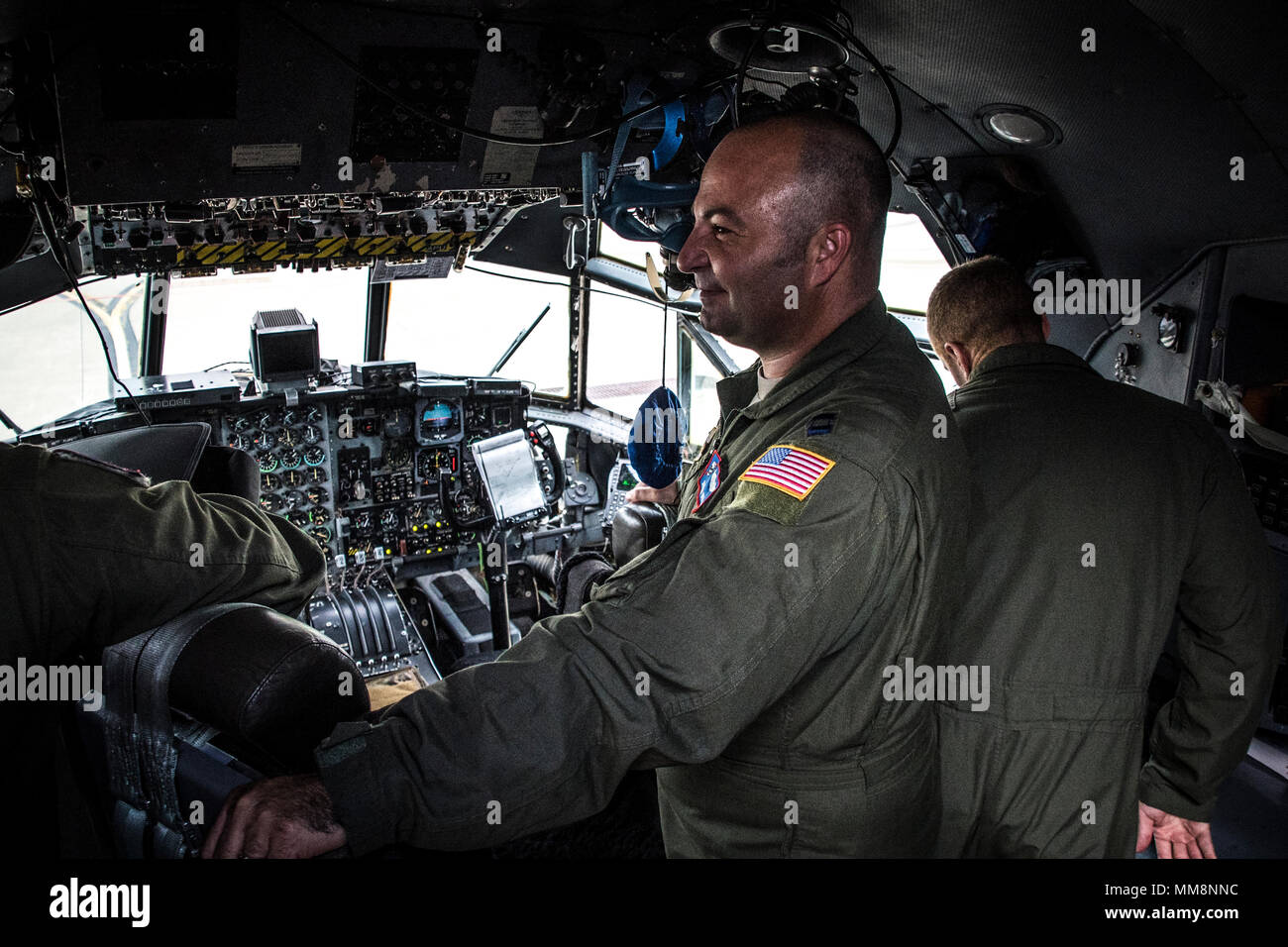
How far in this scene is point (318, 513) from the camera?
4613 mm

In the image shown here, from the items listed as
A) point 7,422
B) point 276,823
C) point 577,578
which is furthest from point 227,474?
point 7,422

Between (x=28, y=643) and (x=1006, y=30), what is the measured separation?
2.27 m

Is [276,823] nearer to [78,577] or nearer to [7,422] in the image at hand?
[78,577]

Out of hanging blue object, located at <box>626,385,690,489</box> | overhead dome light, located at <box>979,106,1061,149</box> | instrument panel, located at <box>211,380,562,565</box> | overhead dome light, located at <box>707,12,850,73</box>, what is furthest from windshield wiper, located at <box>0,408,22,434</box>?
overhead dome light, located at <box>979,106,1061,149</box>

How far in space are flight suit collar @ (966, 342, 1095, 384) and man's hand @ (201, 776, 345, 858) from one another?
1.46 metres

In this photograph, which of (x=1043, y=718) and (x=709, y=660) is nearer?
(x=709, y=660)

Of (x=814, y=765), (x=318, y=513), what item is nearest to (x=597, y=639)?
(x=814, y=765)

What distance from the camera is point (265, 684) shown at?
1107mm

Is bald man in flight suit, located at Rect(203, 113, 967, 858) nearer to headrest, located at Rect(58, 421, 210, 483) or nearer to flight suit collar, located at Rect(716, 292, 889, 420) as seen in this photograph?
flight suit collar, located at Rect(716, 292, 889, 420)

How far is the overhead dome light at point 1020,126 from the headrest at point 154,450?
7.32 ft

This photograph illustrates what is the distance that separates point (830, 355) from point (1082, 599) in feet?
2.32

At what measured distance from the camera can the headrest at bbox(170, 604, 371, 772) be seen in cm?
111

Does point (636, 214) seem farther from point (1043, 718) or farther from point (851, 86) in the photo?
point (1043, 718)

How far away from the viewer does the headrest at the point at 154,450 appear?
Answer: 1.92 meters
